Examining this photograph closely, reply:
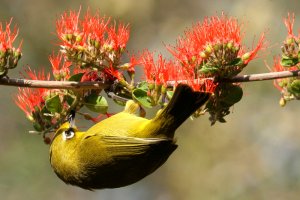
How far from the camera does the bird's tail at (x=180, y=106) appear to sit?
4383mm

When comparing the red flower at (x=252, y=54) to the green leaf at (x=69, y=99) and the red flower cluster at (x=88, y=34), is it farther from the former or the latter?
the green leaf at (x=69, y=99)

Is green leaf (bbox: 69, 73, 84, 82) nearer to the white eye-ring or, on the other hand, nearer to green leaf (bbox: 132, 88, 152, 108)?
green leaf (bbox: 132, 88, 152, 108)

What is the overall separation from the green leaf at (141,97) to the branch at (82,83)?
0.27 m

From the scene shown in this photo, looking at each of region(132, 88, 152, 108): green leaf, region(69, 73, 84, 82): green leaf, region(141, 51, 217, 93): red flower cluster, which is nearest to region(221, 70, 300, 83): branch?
region(141, 51, 217, 93): red flower cluster

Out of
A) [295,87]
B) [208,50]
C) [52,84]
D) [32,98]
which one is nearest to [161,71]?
[208,50]

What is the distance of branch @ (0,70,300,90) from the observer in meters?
4.21

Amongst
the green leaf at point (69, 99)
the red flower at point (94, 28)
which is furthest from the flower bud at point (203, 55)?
the green leaf at point (69, 99)

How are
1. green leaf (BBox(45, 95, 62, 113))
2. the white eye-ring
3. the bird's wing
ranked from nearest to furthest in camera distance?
the bird's wing
green leaf (BBox(45, 95, 62, 113))
the white eye-ring

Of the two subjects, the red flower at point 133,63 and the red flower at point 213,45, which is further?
the red flower at point 133,63

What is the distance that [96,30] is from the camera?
15.2 ft

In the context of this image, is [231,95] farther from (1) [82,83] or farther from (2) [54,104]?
(2) [54,104]

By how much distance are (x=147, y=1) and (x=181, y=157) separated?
3091 mm

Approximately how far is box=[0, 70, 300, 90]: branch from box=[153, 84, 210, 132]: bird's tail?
19cm

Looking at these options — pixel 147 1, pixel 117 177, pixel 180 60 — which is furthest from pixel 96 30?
pixel 147 1
